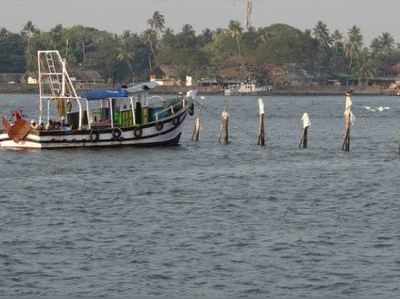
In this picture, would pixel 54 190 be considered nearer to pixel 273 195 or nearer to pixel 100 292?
pixel 273 195

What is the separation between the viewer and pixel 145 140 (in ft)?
259

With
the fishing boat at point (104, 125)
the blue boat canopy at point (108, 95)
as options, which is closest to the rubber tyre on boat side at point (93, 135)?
the fishing boat at point (104, 125)

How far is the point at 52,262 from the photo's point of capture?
38.9 metres

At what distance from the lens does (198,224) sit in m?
47.3

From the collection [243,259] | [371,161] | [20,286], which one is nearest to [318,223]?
[243,259]

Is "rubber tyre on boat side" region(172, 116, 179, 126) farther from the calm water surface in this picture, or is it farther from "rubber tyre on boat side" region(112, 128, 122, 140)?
"rubber tyre on boat side" region(112, 128, 122, 140)

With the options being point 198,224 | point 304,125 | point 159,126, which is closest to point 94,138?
point 159,126

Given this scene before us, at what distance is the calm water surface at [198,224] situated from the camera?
119ft

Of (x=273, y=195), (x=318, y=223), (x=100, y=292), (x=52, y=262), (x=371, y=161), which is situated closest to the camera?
(x=100, y=292)

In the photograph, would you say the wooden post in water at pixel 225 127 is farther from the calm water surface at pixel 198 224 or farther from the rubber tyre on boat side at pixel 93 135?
the rubber tyre on boat side at pixel 93 135

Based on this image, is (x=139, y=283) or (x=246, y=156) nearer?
(x=139, y=283)

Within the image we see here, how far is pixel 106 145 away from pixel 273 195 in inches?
877

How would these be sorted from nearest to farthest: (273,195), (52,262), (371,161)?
(52,262) < (273,195) < (371,161)

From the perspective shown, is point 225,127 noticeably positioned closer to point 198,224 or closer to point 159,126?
point 159,126
